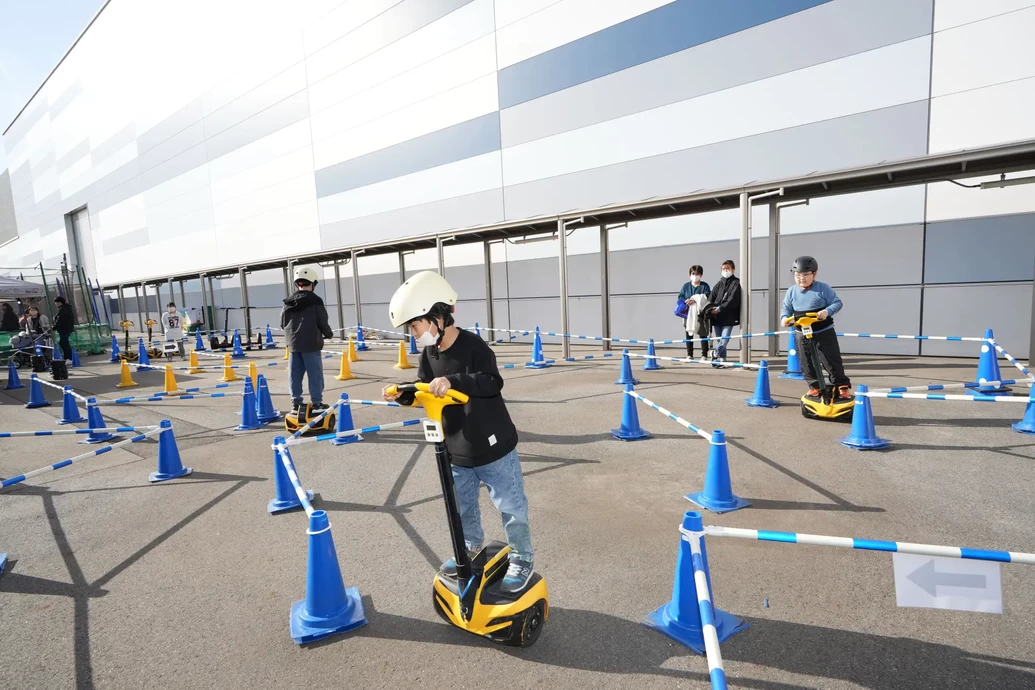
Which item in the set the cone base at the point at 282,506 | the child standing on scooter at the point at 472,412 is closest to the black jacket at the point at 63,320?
the cone base at the point at 282,506

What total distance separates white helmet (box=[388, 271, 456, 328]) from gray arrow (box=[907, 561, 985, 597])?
7.37 ft

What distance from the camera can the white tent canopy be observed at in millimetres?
19844

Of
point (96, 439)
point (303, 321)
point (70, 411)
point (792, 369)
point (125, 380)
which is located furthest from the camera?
point (125, 380)

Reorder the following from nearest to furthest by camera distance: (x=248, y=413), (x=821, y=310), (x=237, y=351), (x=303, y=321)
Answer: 1. (x=821, y=310)
2. (x=303, y=321)
3. (x=248, y=413)
4. (x=237, y=351)

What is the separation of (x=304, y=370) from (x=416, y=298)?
17.0ft

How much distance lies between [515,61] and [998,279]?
13694 millimetres

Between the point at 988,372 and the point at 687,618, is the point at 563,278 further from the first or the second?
the point at 687,618

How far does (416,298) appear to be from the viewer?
2.52m

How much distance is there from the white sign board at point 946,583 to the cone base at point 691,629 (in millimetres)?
986

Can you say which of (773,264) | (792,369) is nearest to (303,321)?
(792,369)

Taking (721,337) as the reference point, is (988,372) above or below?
below

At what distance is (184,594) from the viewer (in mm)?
3334

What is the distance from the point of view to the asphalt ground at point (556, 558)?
256 cm

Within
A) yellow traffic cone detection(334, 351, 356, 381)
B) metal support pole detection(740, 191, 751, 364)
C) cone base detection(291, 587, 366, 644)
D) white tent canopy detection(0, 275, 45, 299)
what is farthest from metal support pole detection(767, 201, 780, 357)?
white tent canopy detection(0, 275, 45, 299)
